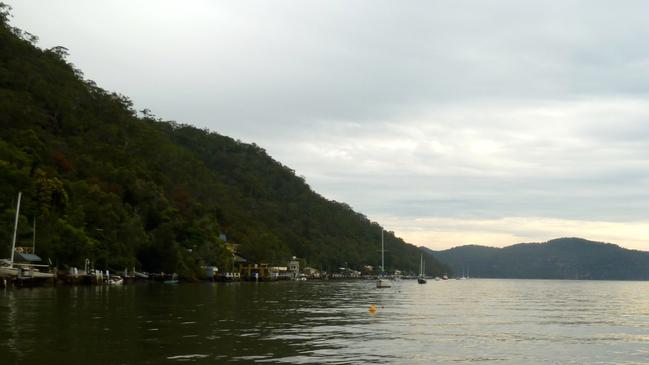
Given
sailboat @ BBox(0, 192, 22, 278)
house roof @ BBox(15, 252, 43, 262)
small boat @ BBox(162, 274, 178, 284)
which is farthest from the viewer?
small boat @ BBox(162, 274, 178, 284)

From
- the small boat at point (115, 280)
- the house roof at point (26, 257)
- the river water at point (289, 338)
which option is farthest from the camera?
the small boat at point (115, 280)

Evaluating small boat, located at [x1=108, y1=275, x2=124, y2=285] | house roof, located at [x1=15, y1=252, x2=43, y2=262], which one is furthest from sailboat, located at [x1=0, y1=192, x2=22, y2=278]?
small boat, located at [x1=108, y1=275, x2=124, y2=285]

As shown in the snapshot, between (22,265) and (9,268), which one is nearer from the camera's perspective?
(9,268)

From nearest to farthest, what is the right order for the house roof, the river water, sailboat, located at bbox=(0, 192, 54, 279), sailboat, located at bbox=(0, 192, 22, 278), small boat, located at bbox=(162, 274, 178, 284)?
the river water, sailboat, located at bbox=(0, 192, 22, 278), sailboat, located at bbox=(0, 192, 54, 279), the house roof, small boat, located at bbox=(162, 274, 178, 284)

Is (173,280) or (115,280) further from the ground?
(115,280)

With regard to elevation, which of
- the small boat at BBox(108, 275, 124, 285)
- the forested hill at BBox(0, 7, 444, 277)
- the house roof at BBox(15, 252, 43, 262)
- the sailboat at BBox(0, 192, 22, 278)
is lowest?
the small boat at BBox(108, 275, 124, 285)

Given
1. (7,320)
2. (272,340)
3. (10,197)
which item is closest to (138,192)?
(10,197)

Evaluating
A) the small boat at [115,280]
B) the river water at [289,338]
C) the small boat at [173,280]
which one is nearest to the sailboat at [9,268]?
the small boat at [115,280]

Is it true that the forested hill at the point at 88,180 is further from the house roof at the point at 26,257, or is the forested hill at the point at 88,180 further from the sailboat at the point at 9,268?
the sailboat at the point at 9,268

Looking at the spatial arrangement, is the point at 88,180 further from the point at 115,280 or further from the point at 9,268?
the point at 9,268

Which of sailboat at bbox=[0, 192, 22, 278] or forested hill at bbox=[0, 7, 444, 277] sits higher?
forested hill at bbox=[0, 7, 444, 277]

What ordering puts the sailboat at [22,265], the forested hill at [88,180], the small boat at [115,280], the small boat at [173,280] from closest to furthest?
the sailboat at [22,265]
the forested hill at [88,180]
the small boat at [115,280]
the small boat at [173,280]

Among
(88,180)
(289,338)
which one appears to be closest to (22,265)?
(88,180)

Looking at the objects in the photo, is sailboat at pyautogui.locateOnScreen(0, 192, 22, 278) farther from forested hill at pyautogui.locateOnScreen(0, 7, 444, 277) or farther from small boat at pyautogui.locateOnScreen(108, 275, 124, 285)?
small boat at pyautogui.locateOnScreen(108, 275, 124, 285)
